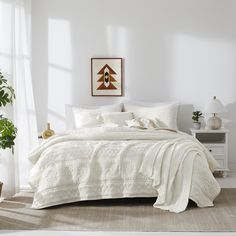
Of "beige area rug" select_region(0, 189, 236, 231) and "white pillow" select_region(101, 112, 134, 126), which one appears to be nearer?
"beige area rug" select_region(0, 189, 236, 231)

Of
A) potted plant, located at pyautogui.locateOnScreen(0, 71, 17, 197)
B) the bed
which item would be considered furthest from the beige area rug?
potted plant, located at pyautogui.locateOnScreen(0, 71, 17, 197)

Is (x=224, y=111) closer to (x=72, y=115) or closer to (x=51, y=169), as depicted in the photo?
(x=72, y=115)

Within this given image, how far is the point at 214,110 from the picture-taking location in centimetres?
692

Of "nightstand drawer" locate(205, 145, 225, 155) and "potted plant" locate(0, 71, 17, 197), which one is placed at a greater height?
"potted plant" locate(0, 71, 17, 197)

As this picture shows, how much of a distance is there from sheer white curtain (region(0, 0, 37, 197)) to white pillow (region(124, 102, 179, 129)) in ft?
4.79

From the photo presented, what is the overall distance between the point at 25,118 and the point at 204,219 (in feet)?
8.22

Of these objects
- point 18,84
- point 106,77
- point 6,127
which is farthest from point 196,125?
point 6,127

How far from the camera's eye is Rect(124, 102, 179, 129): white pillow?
7.04m

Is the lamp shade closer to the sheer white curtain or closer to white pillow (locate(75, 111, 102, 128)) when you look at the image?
white pillow (locate(75, 111, 102, 128))

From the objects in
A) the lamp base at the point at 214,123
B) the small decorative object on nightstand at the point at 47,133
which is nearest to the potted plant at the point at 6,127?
the small decorative object on nightstand at the point at 47,133

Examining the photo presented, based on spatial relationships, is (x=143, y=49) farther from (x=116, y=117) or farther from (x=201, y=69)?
(x=116, y=117)

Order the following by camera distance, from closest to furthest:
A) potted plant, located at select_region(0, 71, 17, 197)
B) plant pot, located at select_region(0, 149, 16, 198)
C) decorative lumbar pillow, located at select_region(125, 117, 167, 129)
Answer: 1. potted plant, located at select_region(0, 71, 17, 197)
2. plant pot, located at select_region(0, 149, 16, 198)
3. decorative lumbar pillow, located at select_region(125, 117, 167, 129)

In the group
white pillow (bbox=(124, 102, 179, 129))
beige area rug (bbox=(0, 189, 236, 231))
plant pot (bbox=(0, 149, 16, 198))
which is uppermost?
white pillow (bbox=(124, 102, 179, 129))

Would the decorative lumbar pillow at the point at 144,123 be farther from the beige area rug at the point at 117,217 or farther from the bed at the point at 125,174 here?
the beige area rug at the point at 117,217
